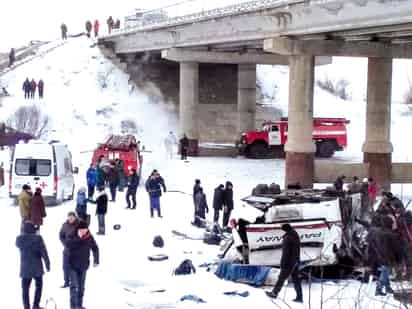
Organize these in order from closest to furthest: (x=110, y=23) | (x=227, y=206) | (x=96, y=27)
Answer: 1. (x=227, y=206)
2. (x=110, y=23)
3. (x=96, y=27)

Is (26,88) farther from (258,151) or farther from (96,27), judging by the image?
(258,151)

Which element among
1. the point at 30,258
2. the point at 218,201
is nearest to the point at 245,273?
the point at 30,258

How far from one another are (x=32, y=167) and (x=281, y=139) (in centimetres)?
1931

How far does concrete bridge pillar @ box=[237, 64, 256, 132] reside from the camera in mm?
49812

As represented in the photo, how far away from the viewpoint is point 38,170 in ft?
84.6

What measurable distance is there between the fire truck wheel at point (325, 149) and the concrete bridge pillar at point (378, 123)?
26.6ft

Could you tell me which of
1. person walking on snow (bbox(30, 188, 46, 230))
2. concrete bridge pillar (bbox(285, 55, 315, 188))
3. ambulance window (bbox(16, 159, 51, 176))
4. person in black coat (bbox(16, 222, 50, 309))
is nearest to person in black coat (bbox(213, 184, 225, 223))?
person walking on snow (bbox(30, 188, 46, 230))

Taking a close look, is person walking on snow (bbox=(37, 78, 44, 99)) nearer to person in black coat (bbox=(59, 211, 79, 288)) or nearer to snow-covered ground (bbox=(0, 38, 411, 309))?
snow-covered ground (bbox=(0, 38, 411, 309))

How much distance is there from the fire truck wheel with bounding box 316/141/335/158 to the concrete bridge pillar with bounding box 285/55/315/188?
10.6 meters

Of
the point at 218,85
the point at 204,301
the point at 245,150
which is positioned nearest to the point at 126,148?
the point at 245,150

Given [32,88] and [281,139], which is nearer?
[281,139]

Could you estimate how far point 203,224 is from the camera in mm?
21812

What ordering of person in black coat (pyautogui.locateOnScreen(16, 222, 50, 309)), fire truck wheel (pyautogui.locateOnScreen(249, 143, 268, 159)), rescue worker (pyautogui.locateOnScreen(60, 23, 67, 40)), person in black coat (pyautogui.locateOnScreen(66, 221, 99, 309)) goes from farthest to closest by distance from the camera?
rescue worker (pyautogui.locateOnScreen(60, 23, 67, 40)) < fire truck wheel (pyautogui.locateOnScreen(249, 143, 268, 159)) < person in black coat (pyautogui.locateOnScreen(66, 221, 99, 309)) < person in black coat (pyautogui.locateOnScreen(16, 222, 50, 309))

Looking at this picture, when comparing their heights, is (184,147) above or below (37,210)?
above
